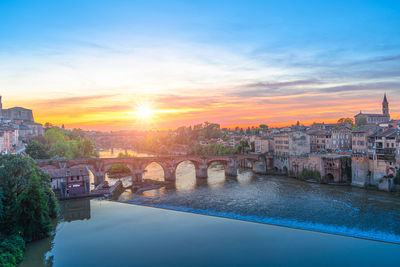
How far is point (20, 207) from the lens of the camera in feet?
74.0

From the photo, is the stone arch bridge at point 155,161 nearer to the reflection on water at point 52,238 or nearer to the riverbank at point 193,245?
the reflection on water at point 52,238

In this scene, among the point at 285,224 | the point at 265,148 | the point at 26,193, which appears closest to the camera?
the point at 26,193

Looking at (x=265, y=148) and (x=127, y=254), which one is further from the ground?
(x=265, y=148)

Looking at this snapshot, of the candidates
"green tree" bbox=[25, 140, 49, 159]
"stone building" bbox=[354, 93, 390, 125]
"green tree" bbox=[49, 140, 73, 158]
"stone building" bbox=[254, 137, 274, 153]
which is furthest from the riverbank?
"stone building" bbox=[354, 93, 390, 125]

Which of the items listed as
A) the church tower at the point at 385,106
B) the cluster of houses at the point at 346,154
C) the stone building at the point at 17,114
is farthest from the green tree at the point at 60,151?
the church tower at the point at 385,106

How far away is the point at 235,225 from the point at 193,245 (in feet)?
16.9

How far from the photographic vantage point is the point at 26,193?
2295 centimetres

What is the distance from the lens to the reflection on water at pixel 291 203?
25.8 m

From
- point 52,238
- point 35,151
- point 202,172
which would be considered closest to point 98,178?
point 202,172

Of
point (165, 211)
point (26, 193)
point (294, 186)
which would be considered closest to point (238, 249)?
point (165, 211)

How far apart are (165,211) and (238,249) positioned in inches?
427

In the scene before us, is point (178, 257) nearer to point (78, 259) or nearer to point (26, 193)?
point (78, 259)

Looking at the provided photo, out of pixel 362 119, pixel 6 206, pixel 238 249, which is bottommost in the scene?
pixel 238 249

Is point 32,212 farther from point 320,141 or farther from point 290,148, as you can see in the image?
point 320,141
